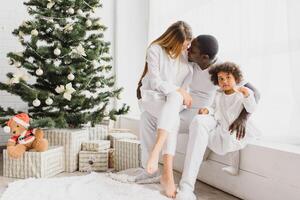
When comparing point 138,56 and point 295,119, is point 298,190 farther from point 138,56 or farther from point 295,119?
point 138,56

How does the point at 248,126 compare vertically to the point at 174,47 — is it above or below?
below

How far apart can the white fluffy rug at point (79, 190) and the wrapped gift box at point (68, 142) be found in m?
0.31

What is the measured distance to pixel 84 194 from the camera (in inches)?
78.3

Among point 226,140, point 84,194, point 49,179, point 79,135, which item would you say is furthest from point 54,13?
point 226,140

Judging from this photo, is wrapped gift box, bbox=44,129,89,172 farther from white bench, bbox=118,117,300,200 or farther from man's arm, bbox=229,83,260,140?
man's arm, bbox=229,83,260,140

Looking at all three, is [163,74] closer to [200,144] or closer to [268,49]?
[200,144]

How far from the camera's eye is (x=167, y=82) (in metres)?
2.22

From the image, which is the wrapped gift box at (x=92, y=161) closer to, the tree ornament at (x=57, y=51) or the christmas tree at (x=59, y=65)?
the christmas tree at (x=59, y=65)

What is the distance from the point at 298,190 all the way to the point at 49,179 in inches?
60.1

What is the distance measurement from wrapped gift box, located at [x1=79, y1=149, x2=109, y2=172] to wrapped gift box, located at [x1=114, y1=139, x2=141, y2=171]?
105 mm

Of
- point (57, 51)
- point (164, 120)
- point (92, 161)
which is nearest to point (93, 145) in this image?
point (92, 161)

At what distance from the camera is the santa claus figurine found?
237 centimetres

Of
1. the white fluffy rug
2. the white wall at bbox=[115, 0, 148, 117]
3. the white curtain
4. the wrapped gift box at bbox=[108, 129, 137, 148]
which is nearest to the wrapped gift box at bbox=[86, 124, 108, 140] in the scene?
the wrapped gift box at bbox=[108, 129, 137, 148]

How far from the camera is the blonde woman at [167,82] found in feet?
6.57
